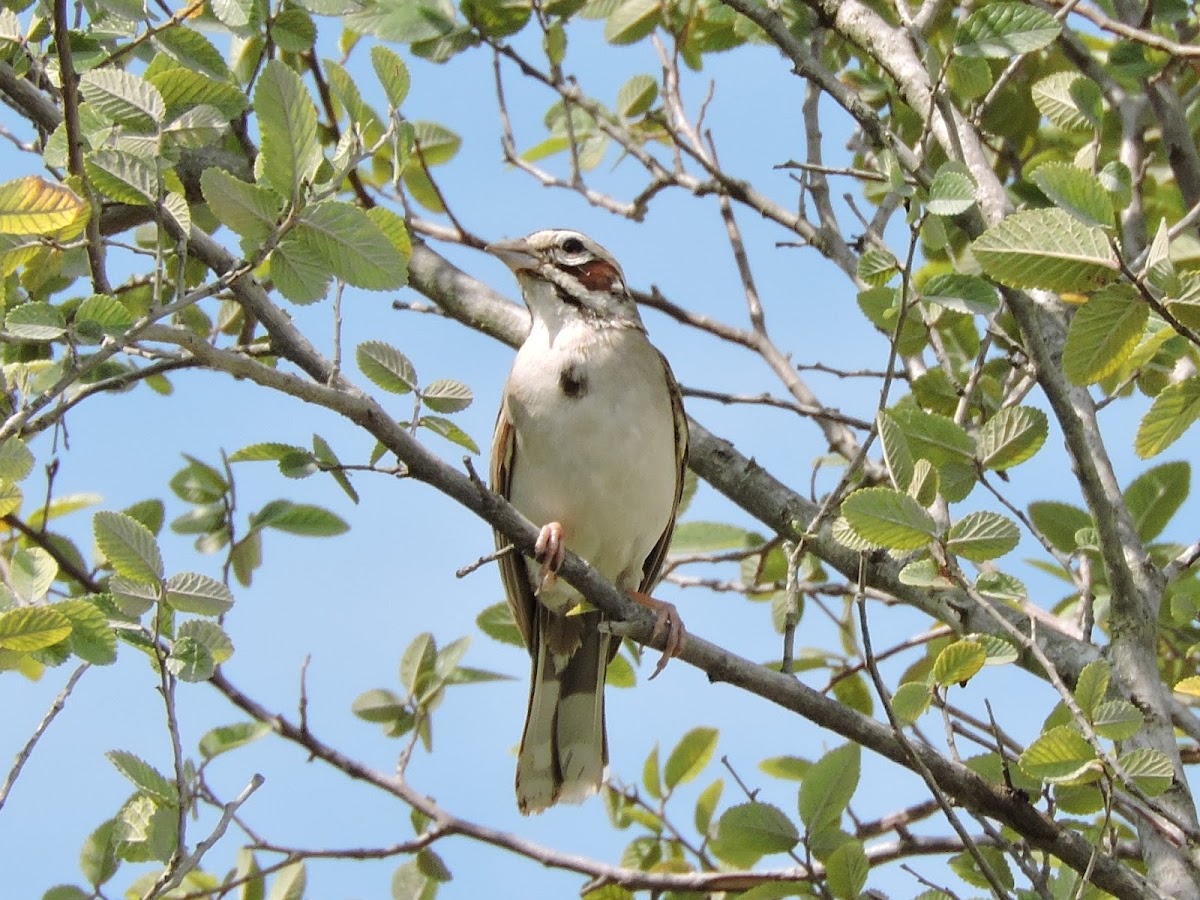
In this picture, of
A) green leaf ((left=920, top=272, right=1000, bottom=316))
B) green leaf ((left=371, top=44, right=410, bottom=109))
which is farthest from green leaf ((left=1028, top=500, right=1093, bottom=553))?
green leaf ((left=371, top=44, right=410, bottom=109))

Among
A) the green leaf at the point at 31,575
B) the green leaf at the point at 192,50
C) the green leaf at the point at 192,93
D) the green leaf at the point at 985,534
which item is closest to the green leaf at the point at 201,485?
the green leaf at the point at 31,575

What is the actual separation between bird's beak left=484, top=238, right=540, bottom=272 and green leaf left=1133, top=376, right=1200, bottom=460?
3.13m

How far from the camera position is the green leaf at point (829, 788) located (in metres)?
4.37

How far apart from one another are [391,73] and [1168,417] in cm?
214

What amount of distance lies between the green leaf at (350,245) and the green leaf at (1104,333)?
1595 millimetres

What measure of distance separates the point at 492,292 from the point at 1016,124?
246cm

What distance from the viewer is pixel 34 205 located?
307cm

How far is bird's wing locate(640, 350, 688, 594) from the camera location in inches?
241

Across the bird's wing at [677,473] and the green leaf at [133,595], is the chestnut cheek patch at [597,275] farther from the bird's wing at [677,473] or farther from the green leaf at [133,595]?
the green leaf at [133,595]

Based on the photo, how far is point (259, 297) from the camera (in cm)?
357

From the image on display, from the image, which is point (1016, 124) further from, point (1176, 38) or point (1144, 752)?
point (1144, 752)

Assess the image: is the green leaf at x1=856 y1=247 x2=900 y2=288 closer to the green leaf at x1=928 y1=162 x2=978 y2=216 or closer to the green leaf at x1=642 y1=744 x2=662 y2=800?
the green leaf at x1=928 y1=162 x2=978 y2=216

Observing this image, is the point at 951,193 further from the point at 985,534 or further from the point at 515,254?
the point at 515,254

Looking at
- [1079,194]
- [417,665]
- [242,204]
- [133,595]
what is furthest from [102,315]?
[417,665]
